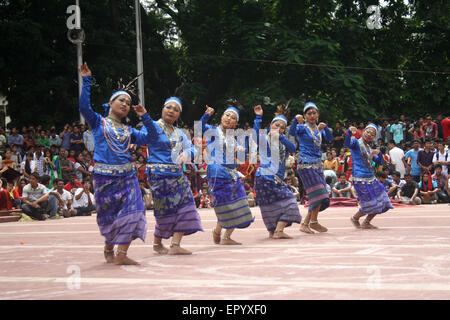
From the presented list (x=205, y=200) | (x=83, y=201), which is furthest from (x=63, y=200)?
(x=205, y=200)

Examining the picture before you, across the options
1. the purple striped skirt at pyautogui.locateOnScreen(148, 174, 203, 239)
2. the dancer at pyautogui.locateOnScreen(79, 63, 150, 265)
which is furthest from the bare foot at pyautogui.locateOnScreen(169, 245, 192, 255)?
the dancer at pyautogui.locateOnScreen(79, 63, 150, 265)

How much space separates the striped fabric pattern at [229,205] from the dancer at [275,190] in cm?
71

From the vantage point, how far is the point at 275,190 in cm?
1001

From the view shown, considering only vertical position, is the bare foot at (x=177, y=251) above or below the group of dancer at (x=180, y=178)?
below

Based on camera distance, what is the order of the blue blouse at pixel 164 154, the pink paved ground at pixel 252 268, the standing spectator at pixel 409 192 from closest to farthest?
the pink paved ground at pixel 252 268 < the blue blouse at pixel 164 154 < the standing spectator at pixel 409 192

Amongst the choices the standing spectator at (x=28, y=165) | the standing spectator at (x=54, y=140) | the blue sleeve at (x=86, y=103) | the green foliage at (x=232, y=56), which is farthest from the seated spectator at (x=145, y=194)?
the blue sleeve at (x=86, y=103)

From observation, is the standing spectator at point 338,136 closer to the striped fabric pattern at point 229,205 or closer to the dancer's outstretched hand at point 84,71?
the striped fabric pattern at point 229,205

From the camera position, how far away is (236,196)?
30.7 ft

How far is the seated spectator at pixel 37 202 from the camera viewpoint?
1686cm

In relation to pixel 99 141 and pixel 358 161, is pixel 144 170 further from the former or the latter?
pixel 99 141

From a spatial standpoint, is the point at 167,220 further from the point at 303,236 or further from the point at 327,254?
the point at 303,236

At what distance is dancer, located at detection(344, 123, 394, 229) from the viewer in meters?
10.9

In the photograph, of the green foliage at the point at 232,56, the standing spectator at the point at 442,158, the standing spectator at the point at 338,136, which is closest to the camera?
the standing spectator at the point at 442,158

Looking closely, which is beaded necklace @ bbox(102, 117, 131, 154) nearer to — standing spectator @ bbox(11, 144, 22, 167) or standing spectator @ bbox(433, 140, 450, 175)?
standing spectator @ bbox(11, 144, 22, 167)
